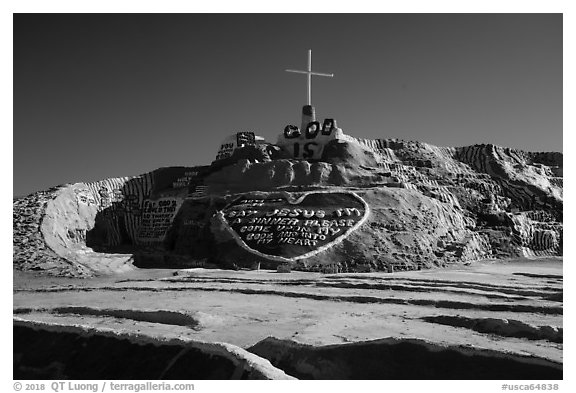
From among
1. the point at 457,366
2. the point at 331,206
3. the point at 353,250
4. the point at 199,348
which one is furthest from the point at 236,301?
the point at 331,206

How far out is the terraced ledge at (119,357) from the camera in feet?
31.4

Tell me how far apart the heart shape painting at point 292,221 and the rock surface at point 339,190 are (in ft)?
2.05

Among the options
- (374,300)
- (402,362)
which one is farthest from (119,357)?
(374,300)

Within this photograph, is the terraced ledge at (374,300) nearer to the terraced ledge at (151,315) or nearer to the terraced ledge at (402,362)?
the terraced ledge at (151,315)

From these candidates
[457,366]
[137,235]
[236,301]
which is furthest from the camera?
[137,235]

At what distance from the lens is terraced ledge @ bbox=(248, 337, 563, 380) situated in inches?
360

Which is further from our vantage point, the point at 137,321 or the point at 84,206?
the point at 84,206

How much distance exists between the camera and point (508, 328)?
12.0 metres

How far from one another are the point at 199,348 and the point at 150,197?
133 feet

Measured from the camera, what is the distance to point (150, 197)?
49375 mm

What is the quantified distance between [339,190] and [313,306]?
678 inches

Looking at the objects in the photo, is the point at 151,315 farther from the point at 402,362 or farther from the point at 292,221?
the point at 292,221

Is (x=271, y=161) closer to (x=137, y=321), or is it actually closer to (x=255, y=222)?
(x=255, y=222)

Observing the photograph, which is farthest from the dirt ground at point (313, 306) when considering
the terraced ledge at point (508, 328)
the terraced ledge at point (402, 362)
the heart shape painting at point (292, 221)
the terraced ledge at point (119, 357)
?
the heart shape painting at point (292, 221)
